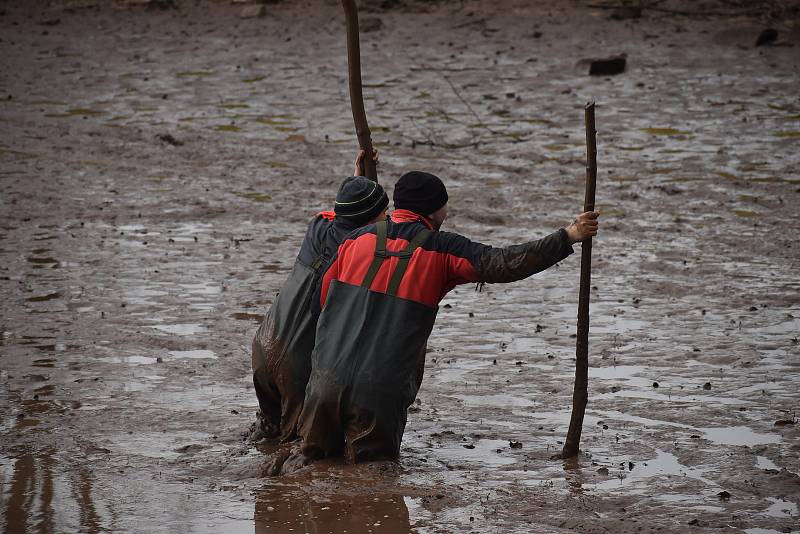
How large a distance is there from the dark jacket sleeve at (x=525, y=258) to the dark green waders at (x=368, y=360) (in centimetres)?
35

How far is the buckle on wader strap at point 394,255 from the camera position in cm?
549

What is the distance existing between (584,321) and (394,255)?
36.7 inches

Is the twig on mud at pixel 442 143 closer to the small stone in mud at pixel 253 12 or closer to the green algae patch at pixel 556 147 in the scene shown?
the green algae patch at pixel 556 147

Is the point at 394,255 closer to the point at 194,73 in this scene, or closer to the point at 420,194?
the point at 420,194

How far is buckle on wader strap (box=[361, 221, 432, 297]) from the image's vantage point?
5.49 meters

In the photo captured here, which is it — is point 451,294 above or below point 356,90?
below

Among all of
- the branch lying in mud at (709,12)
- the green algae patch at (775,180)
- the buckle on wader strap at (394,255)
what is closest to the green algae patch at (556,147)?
the green algae patch at (775,180)

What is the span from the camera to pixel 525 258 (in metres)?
5.29

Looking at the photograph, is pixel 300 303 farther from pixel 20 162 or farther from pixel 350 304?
pixel 20 162

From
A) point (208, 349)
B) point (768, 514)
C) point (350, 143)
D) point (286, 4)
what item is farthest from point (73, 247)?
point (286, 4)

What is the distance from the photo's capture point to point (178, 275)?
928 cm

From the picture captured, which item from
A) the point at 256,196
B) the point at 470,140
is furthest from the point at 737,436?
the point at 470,140

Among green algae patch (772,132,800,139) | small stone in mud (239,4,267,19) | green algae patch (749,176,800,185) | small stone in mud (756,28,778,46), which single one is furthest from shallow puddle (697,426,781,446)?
small stone in mud (239,4,267,19)

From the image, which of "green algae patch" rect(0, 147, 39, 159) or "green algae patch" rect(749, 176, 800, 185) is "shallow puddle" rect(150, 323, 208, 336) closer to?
"green algae patch" rect(0, 147, 39, 159)
